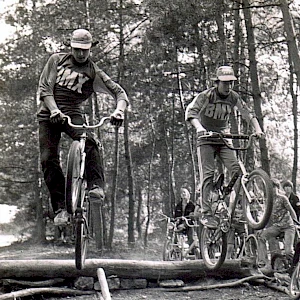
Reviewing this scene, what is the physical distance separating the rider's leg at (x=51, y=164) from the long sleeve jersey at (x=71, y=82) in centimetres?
17

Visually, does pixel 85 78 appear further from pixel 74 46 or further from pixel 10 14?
pixel 10 14

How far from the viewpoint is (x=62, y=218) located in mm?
5906

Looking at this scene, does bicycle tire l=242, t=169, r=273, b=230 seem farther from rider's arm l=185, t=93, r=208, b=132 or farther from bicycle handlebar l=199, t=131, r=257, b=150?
rider's arm l=185, t=93, r=208, b=132

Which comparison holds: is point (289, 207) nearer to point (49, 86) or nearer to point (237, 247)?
point (237, 247)

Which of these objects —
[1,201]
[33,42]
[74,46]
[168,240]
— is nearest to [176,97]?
[33,42]

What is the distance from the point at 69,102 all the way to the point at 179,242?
8796 millimetres

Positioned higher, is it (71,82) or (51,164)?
(71,82)

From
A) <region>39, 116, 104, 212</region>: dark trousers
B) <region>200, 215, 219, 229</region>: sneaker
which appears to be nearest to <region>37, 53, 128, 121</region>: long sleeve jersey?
<region>39, 116, 104, 212</region>: dark trousers

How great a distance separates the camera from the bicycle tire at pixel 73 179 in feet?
17.9

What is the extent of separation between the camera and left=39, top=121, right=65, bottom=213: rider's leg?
6.12 meters

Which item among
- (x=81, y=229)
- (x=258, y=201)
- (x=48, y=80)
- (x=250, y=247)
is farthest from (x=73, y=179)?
(x=250, y=247)

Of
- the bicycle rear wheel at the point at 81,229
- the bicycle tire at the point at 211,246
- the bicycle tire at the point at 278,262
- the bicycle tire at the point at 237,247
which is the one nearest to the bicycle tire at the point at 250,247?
the bicycle tire at the point at 237,247

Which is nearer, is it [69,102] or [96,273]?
[69,102]

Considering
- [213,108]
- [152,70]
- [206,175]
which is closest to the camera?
[213,108]
